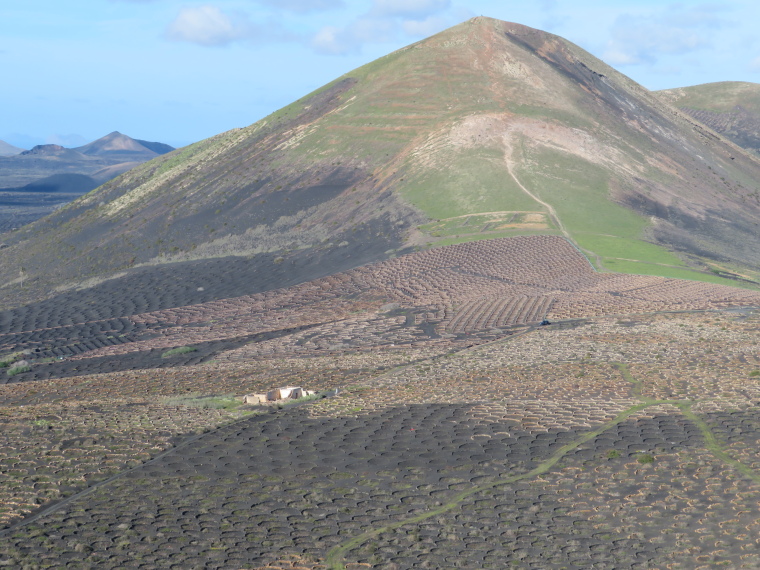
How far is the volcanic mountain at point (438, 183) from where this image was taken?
168 ft

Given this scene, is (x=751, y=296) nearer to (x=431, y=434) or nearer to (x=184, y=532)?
(x=431, y=434)

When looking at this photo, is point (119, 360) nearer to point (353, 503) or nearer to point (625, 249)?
point (353, 503)

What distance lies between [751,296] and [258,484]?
2871cm

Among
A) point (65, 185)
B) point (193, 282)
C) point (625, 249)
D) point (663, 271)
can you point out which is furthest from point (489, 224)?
point (65, 185)

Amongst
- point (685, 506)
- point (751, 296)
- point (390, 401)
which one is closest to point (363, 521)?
point (685, 506)

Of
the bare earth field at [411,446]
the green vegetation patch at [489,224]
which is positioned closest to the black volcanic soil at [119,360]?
the bare earth field at [411,446]

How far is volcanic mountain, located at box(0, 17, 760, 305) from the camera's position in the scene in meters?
51.3

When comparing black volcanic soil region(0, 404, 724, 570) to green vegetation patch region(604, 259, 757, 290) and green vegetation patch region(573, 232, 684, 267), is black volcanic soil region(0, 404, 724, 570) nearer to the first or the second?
green vegetation patch region(604, 259, 757, 290)

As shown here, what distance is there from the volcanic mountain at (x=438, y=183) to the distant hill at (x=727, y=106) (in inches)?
1755

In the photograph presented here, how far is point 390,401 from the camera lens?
75.4ft

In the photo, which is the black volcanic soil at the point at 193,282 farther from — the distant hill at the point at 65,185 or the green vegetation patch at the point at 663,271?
the distant hill at the point at 65,185

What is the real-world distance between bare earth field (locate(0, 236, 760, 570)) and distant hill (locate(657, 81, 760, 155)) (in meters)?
95.5

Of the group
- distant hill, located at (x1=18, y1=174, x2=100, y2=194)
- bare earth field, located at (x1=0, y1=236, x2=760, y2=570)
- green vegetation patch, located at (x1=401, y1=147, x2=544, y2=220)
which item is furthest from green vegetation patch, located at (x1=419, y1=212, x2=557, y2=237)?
distant hill, located at (x1=18, y1=174, x2=100, y2=194)

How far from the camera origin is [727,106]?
128 meters
